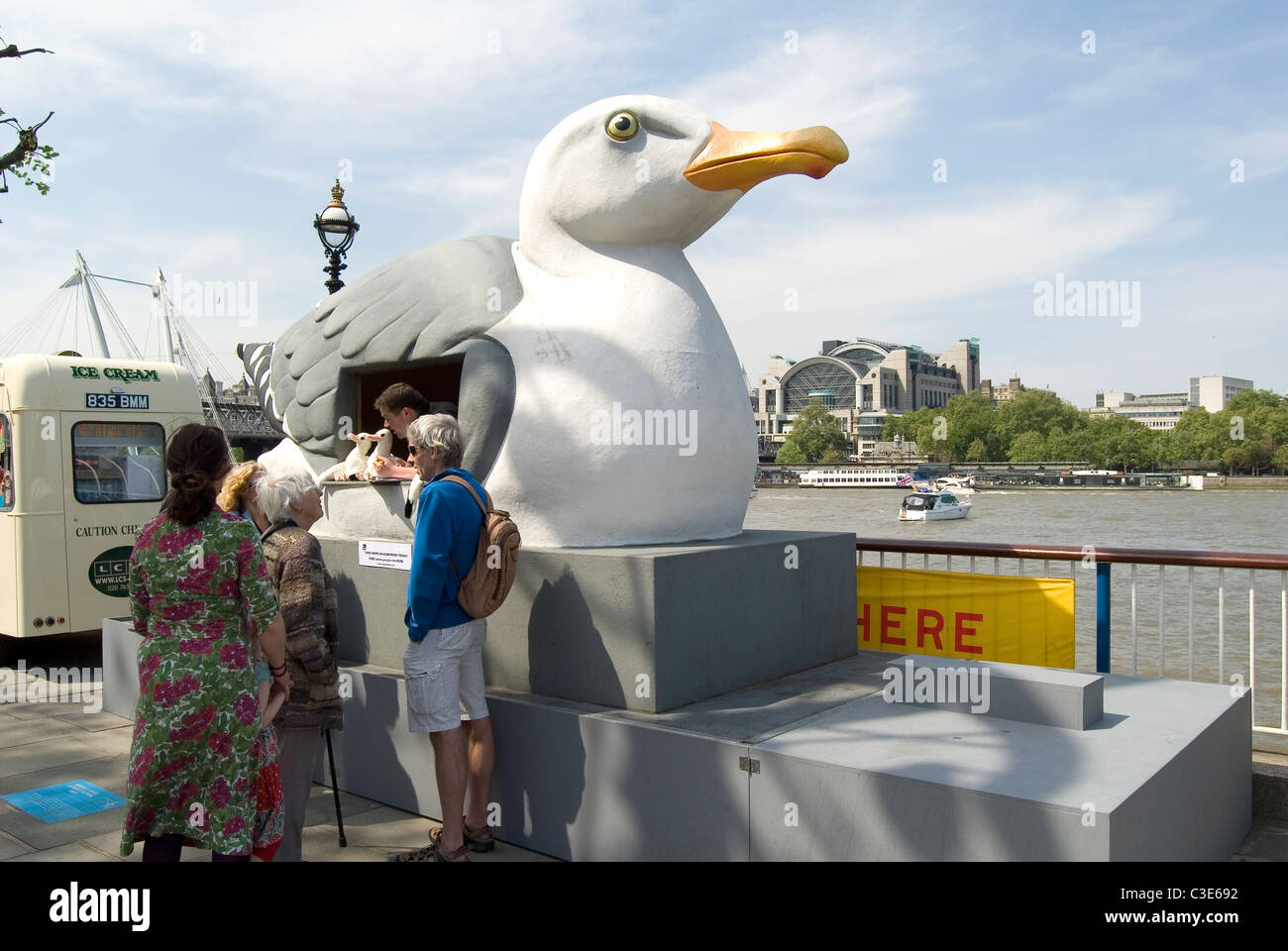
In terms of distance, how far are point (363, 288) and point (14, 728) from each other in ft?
12.8

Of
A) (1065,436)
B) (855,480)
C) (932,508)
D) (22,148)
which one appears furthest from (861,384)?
(22,148)

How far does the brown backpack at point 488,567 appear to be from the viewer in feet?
12.9

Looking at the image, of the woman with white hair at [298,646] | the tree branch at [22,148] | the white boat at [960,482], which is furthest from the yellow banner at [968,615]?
the white boat at [960,482]

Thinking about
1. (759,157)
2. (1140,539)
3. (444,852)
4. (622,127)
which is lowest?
(1140,539)

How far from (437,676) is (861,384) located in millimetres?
122787

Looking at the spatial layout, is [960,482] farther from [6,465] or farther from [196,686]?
[196,686]

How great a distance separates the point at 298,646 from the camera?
3734 mm

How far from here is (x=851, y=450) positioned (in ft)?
366

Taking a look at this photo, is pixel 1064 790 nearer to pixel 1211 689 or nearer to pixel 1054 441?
pixel 1211 689

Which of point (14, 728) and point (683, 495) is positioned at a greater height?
point (683, 495)

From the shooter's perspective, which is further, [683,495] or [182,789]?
[683,495]

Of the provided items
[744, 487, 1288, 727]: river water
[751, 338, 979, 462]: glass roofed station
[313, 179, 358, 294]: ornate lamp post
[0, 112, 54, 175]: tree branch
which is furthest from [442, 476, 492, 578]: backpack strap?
[751, 338, 979, 462]: glass roofed station

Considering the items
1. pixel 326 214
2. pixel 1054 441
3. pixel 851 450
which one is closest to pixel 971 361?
pixel 851 450

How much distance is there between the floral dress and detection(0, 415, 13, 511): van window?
6.96 metres
